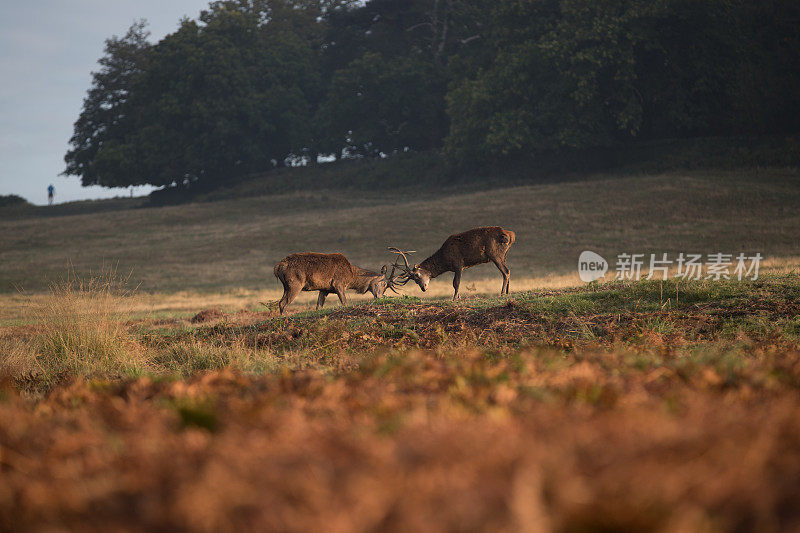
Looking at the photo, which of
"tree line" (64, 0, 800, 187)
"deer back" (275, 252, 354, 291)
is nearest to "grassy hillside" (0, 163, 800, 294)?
"tree line" (64, 0, 800, 187)

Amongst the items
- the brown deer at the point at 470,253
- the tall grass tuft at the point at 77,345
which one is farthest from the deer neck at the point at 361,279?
the tall grass tuft at the point at 77,345

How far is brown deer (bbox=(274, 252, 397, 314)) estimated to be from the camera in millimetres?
13391

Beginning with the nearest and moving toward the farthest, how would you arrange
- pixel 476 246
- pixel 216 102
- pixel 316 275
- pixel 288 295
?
pixel 288 295
pixel 316 275
pixel 476 246
pixel 216 102

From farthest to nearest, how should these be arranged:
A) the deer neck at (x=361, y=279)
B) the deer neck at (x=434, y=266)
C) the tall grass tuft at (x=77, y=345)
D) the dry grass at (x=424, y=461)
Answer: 1. the deer neck at (x=434, y=266)
2. the deer neck at (x=361, y=279)
3. the tall grass tuft at (x=77, y=345)
4. the dry grass at (x=424, y=461)

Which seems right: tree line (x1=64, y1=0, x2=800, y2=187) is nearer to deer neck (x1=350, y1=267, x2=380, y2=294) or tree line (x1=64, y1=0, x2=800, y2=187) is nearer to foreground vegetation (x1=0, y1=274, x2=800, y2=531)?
deer neck (x1=350, y1=267, x2=380, y2=294)

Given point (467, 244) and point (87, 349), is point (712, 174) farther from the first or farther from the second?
point (87, 349)

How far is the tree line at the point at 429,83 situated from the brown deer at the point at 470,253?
26.6m

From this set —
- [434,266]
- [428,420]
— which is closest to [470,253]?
[434,266]

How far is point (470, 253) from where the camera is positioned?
14.9m

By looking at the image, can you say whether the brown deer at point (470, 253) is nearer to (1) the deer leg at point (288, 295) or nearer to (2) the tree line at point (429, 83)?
(1) the deer leg at point (288, 295)

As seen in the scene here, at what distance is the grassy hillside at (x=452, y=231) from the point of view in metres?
26.7

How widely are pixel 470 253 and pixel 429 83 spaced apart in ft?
133

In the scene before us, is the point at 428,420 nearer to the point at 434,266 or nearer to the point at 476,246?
the point at 476,246

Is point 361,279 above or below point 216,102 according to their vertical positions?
below
